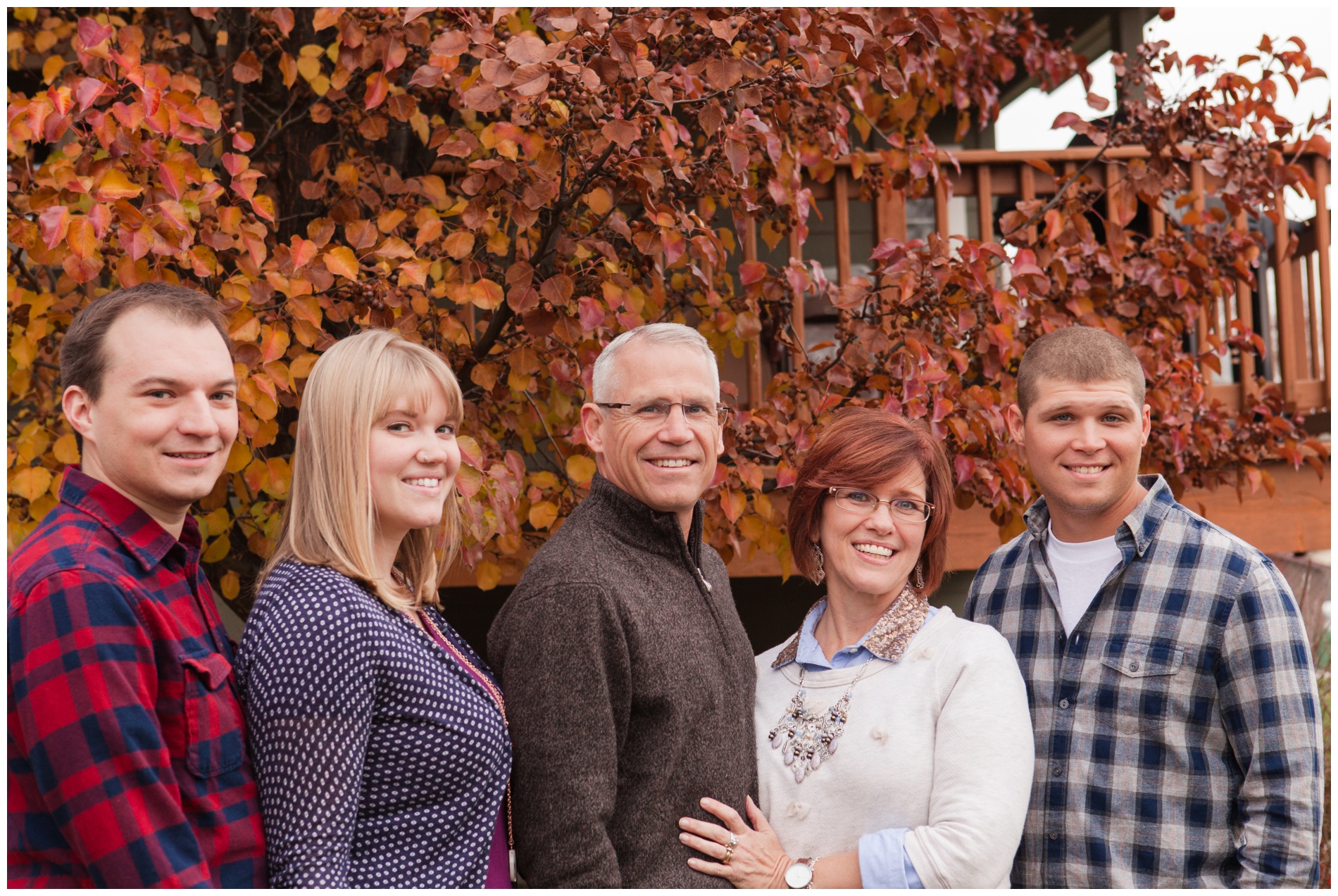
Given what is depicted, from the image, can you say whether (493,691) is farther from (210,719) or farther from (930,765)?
(930,765)

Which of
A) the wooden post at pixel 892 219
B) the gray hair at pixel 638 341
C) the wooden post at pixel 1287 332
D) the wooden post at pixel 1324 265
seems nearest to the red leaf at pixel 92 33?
the gray hair at pixel 638 341

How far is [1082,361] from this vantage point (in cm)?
245

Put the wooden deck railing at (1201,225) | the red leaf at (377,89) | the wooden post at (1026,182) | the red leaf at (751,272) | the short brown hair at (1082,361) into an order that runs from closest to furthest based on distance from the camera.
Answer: the short brown hair at (1082,361) → the red leaf at (377,89) → the red leaf at (751,272) → the wooden deck railing at (1201,225) → the wooden post at (1026,182)

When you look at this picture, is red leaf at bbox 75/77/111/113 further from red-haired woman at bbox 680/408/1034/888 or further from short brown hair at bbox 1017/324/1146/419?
short brown hair at bbox 1017/324/1146/419

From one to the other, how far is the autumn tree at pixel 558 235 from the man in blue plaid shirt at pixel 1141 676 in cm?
51

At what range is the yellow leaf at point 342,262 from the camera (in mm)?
2627

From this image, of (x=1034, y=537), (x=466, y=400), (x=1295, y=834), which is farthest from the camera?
(x=466, y=400)

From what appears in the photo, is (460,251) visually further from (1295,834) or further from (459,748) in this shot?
(1295,834)

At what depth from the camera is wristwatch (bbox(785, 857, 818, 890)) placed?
2154 millimetres

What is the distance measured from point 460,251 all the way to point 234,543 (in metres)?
1.33

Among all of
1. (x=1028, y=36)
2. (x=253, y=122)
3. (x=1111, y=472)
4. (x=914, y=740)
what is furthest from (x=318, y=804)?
(x=1028, y=36)

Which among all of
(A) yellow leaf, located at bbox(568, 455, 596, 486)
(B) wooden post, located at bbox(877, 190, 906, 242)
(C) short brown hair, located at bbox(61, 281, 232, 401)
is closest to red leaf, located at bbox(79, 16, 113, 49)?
(C) short brown hair, located at bbox(61, 281, 232, 401)

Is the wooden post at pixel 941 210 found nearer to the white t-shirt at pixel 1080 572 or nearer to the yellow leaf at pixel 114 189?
the white t-shirt at pixel 1080 572

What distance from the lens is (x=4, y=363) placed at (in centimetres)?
262
